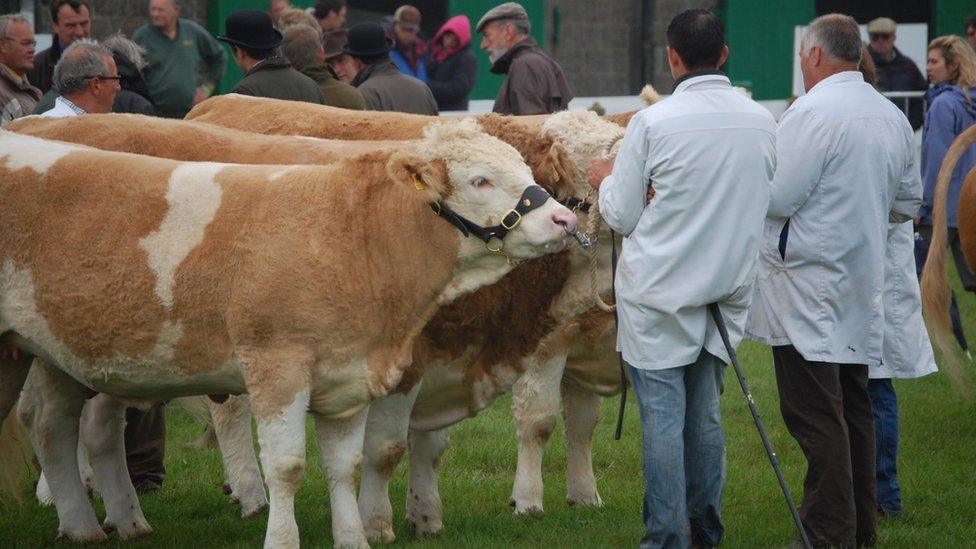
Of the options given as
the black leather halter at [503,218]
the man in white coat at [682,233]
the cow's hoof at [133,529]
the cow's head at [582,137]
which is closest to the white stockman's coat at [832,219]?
the man in white coat at [682,233]

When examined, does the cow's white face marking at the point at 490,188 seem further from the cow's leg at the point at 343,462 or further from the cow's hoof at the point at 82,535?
the cow's hoof at the point at 82,535

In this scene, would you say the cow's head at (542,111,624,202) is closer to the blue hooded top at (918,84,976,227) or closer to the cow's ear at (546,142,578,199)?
the cow's ear at (546,142,578,199)

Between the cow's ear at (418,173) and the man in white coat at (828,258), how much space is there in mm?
1358

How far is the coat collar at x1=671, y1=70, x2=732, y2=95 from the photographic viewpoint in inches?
201

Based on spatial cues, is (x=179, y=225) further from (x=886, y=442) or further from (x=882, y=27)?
(x=882, y=27)

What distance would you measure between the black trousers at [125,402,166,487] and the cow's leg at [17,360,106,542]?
42.8 inches

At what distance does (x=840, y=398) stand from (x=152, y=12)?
26.0ft

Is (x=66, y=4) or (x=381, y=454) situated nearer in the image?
(x=381, y=454)

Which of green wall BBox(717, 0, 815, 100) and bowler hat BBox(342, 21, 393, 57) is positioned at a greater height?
A: bowler hat BBox(342, 21, 393, 57)

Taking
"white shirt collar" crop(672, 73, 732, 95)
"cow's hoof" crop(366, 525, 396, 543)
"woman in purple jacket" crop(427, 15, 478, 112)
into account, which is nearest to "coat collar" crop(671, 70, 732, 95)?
"white shirt collar" crop(672, 73, 732, 95)

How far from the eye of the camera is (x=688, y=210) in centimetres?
499

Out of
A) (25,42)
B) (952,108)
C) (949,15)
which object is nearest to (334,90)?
(25,42)

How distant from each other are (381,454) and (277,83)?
314 centimetres

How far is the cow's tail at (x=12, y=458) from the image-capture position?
618 cm
